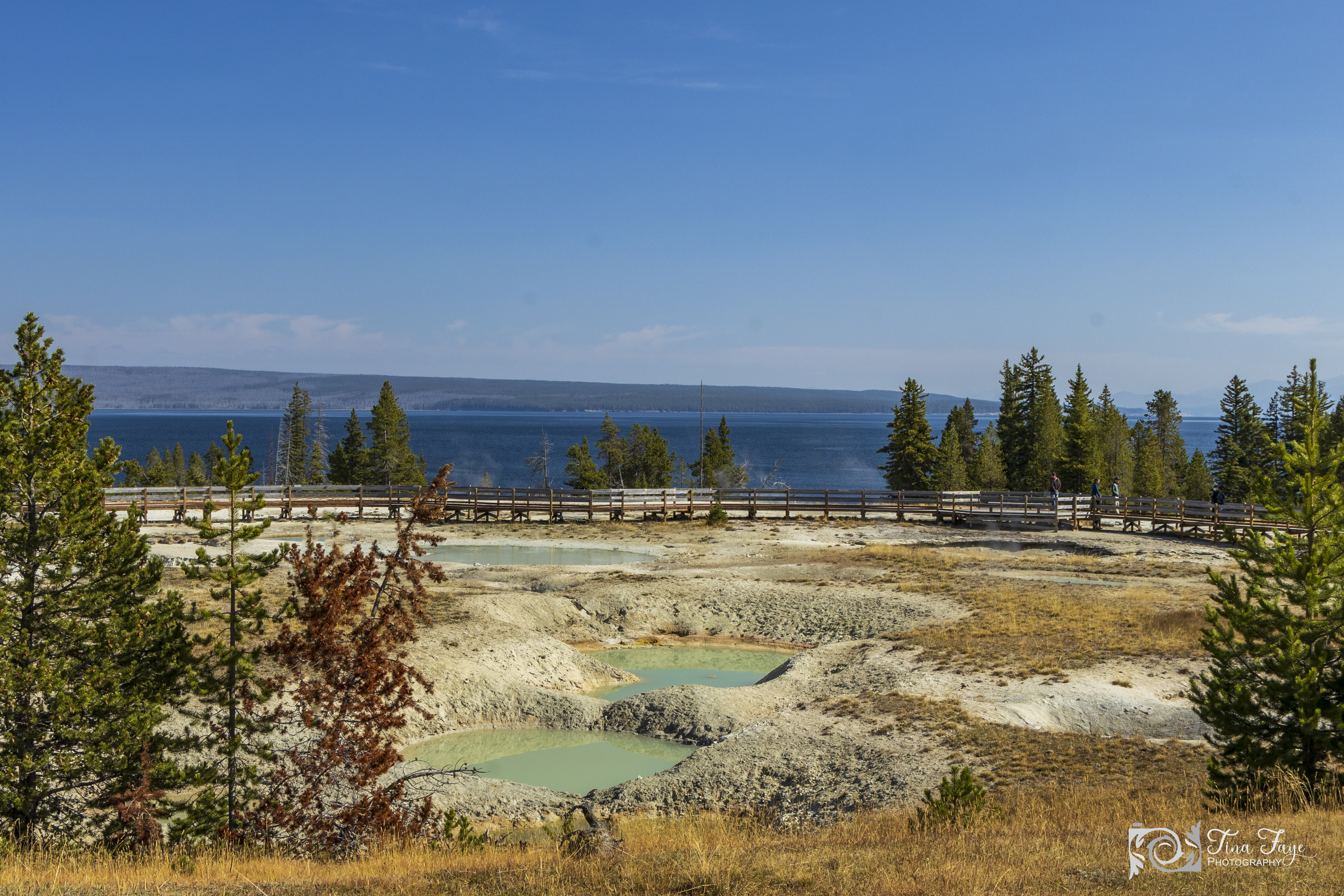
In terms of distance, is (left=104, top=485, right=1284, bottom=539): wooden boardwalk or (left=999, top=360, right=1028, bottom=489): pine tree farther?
(left=999, top=360, right=1028, bottom=489): pine tree

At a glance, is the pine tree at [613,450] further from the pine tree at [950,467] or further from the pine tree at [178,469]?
the pine tree at [178,469]

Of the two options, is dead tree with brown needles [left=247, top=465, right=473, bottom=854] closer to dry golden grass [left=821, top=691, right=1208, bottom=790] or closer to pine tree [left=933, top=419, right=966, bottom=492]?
dry golden grass [left=821, top=691, right=1208, bottom=790]

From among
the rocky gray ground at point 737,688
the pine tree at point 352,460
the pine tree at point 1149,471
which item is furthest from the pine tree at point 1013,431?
the pine tree at point 352,460

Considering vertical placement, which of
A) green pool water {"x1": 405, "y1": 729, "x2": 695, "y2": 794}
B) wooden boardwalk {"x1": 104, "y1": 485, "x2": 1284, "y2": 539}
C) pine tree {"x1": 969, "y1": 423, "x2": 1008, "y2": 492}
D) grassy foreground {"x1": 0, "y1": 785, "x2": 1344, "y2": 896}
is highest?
pine tree {"x1": 969, "y1": 423, "x2": 1008, "y2": 492}

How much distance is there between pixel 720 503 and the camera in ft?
152

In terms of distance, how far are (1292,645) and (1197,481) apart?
98236 mm

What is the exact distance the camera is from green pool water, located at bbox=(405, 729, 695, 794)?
17.1m

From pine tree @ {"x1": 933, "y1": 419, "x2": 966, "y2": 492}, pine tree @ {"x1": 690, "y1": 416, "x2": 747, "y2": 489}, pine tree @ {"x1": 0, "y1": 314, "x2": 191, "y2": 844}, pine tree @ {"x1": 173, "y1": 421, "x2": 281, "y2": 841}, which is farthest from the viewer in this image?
pine tree @ {"x1": 690, "y1": 416, "x2": 747, "y2": 489}

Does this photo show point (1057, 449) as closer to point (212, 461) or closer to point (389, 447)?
point (389, 447)

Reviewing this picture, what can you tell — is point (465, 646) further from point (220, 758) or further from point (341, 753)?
point (341, 753)

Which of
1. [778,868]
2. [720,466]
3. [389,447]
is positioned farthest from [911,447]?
[778,868]

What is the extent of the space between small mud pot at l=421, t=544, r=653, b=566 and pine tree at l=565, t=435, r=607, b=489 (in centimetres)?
4331

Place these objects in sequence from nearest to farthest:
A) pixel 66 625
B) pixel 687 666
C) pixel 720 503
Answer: pixel 66 625 → pixel 687 666 → pixel 720 503

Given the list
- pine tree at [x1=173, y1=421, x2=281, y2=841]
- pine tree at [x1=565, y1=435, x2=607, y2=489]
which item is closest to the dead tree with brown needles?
pine tree at [x1=173, y1=421, x2=281, y2=841]
